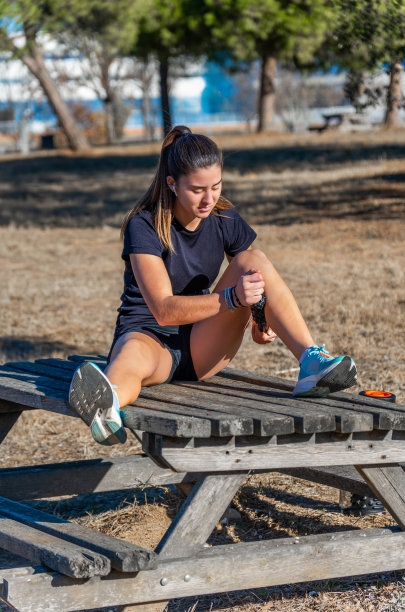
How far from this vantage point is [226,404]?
124 inches

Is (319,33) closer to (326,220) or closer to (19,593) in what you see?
(326,220)

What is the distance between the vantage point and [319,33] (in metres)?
24.7

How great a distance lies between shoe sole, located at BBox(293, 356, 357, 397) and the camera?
316 centimetres

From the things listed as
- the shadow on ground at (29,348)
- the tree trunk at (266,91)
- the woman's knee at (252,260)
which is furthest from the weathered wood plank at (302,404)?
the tree trunk at (266,91)

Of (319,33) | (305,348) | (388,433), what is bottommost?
(388,433)

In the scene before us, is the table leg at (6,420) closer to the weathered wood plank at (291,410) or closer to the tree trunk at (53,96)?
the weathered wood plank at (291,410)

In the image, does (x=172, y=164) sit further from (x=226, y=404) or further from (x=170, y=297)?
(x=226, y=404)

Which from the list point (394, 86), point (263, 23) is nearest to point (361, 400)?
point (394, 86)

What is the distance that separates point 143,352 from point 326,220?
34.1 feet

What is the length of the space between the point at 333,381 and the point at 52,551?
113 cm

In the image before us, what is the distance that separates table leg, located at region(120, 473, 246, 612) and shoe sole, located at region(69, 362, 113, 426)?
0.42m

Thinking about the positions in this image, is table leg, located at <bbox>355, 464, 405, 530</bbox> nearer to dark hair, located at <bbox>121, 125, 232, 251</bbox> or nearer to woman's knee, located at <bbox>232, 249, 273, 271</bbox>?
woman's knee, located at <bbox>232, 249, 273, 271</bbox>

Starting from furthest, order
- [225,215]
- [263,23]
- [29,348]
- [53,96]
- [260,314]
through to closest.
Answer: [53,96]
[263,23]
[29,348]
[225,215]
[260,314]

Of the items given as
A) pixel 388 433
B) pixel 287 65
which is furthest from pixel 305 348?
pixel 287 65
